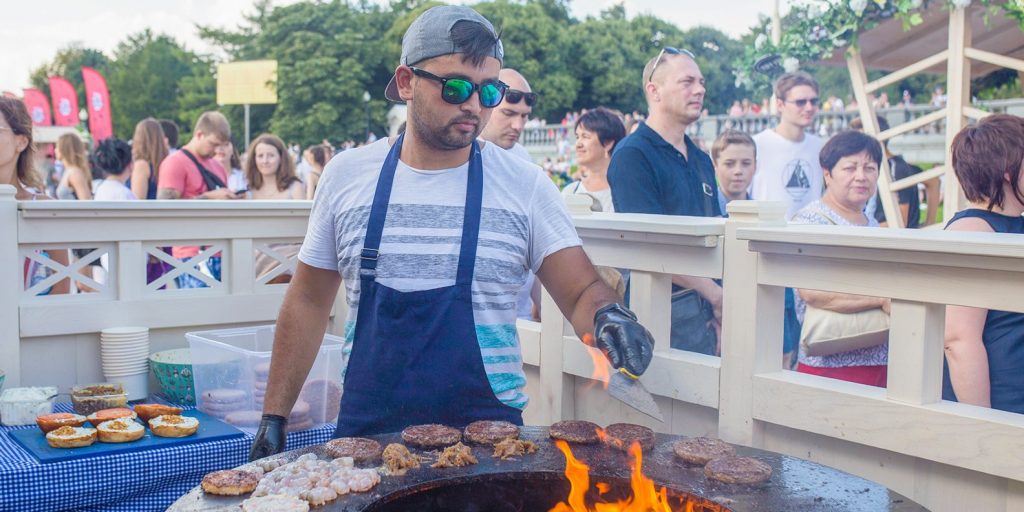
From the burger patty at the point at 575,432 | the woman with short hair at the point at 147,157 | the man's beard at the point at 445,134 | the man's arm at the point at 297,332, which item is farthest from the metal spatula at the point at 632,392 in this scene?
the woman with short hair at the point at 147,157

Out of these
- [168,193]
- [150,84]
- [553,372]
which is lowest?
[553,372]

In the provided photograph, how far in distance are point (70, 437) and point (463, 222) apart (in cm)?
181

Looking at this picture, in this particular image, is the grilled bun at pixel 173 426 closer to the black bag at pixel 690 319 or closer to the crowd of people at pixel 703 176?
the crowd of people at pixel 703 176

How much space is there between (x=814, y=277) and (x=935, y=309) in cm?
34

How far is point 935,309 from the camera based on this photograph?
2.27 metres

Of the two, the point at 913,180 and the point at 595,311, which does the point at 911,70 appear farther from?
the point at 595,311

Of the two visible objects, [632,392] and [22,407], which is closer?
[632,392]

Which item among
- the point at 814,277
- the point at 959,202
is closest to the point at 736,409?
the point at 814,277

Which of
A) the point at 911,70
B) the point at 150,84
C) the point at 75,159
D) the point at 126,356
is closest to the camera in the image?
the point at 126,356

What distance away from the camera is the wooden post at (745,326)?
8.77ft

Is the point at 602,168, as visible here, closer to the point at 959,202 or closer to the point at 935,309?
the point at 959,202

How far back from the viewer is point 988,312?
2.81 meters

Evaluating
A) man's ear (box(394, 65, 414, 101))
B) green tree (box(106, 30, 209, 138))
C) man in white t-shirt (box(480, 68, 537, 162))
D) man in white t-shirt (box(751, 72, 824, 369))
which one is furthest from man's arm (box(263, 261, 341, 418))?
green tree (box(106, 30, 209, 138))

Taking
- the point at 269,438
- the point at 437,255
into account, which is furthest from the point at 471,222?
the point at 269,438
